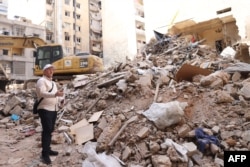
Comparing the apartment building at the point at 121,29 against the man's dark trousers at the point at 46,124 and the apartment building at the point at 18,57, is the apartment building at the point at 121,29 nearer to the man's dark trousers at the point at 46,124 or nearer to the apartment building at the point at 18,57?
the apartment building at the point at 18,57

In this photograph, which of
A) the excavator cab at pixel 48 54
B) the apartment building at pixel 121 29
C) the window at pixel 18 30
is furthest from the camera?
the apartment building at pixel 121 29

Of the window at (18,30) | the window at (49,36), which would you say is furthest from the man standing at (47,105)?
the window at (49,36)

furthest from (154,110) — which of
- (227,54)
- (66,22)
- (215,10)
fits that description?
(66,22)

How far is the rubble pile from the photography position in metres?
4.25

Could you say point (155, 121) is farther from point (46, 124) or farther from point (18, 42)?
point (18, 42)

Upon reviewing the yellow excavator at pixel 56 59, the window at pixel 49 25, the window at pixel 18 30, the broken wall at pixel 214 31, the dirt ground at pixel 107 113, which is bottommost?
the dirt ground at pixel 107 113

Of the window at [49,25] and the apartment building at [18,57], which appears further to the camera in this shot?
the window at [49,25]

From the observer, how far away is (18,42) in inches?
506

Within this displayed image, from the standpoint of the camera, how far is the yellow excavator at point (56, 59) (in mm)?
12031

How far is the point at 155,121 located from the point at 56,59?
8953mm

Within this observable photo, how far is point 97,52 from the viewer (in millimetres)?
38750

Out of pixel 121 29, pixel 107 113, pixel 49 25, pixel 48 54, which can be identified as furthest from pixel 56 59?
pixel 49 25

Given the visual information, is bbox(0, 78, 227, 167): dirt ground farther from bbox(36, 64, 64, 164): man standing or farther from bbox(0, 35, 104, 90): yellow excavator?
bbox(0, 35, 104, 90): yellow excavator

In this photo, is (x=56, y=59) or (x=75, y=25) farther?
(x=75, y=25)
